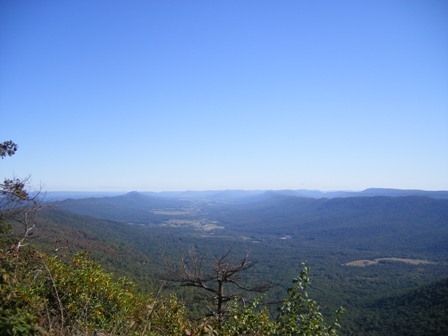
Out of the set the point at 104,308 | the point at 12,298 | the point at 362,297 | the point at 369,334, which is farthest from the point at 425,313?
the point at 12,298

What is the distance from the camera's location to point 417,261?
10244 centimetres

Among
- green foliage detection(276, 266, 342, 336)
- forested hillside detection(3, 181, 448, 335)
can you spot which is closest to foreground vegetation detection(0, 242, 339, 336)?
green foliage detection(276, 266, 342, 336)

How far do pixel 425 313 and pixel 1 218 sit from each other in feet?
166

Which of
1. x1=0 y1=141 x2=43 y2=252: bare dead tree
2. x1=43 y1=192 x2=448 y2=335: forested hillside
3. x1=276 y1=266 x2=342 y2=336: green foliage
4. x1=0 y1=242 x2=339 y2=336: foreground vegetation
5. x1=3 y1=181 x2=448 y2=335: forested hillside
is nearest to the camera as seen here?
x1=0 y1=242 x2=339 y2=336: foreground vegetation

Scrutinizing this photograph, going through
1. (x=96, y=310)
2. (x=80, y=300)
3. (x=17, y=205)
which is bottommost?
(x=96, y=310)

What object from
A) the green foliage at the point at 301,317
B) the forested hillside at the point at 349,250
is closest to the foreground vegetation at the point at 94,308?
the green foliage at the point at 301,317

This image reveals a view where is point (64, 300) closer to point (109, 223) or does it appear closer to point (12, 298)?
point (12, 298)

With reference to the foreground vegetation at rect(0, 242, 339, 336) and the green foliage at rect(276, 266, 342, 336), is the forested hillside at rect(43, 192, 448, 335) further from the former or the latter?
the green foliage at rect(276, 266, 342, 336)

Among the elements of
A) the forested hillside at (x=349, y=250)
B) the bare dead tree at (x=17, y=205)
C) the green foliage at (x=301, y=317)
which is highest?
the bare dead tree at (x=17, y=205)

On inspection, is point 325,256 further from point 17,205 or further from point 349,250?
point 17,205

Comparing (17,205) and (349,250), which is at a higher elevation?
(17,205)

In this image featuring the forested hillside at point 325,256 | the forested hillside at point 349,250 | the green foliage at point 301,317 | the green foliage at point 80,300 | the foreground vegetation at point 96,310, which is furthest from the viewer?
the forested hillside at point 349,250

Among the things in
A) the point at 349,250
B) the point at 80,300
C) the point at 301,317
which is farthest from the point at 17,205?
the point at 349,250

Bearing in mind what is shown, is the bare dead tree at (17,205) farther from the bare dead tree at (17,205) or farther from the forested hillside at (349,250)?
the forested hillside at (349,250)
